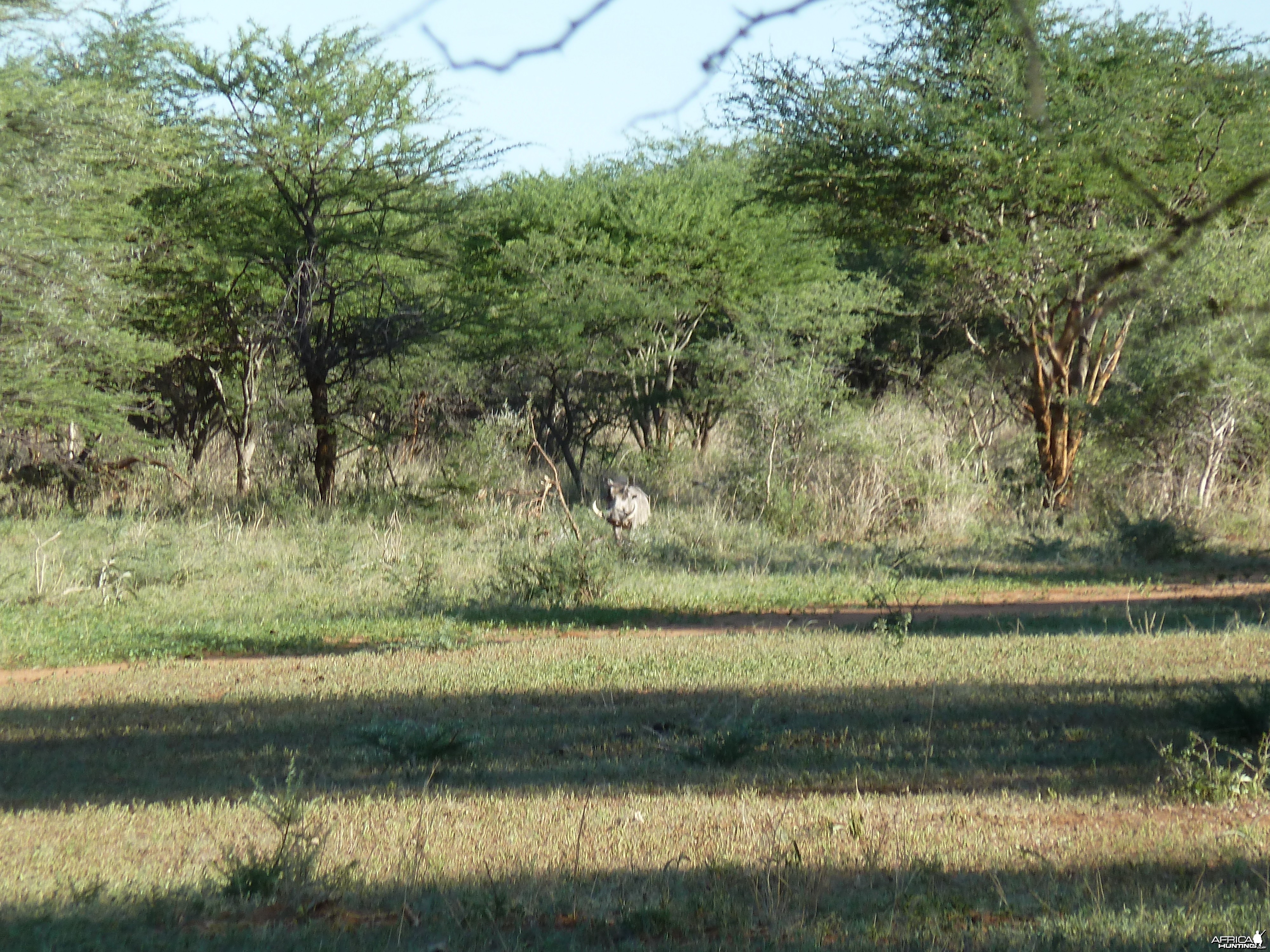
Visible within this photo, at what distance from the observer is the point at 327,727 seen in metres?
6.93

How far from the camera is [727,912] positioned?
372cm

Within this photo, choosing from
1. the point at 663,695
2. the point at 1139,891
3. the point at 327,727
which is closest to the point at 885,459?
the point at 663,695

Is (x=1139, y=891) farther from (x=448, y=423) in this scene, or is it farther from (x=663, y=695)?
(x=448, y=423)

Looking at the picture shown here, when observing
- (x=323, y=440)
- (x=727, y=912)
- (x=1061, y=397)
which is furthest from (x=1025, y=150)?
(x=727, y=912)

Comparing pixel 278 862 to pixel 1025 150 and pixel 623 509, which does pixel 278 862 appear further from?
pixel 1025 150

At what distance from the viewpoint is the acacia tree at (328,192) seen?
682 inches

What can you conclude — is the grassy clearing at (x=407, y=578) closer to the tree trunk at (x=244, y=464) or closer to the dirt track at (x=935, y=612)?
the dirt track at (x=935, y=612)

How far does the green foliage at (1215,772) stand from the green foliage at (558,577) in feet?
23.3

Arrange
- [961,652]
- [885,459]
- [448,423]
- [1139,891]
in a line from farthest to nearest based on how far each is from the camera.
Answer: [448,423], [885,459], [961,652], [1139,891]

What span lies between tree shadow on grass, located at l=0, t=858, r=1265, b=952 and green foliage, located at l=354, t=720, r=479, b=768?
1.79 m

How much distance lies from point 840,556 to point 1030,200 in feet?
17.4

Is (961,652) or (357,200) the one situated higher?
(357,200)

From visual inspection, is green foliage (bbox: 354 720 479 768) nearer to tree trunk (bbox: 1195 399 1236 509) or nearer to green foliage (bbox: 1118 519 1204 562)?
green foliage (bbox: 1118 519 1204 562)

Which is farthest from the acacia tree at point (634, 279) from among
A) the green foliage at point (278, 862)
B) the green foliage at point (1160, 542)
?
the green foliage at point (278, 862)
